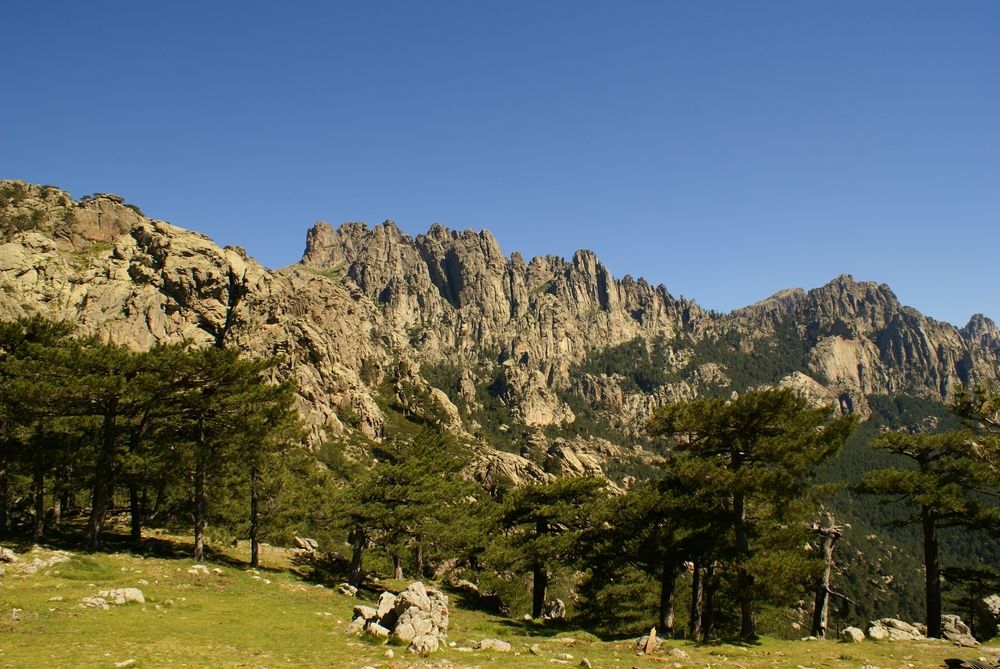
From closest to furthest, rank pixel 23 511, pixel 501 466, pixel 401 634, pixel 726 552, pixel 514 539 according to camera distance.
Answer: pixel 401 634
pixel 726 552
pixel 514 539
pixel 23 511
pixel 501 466

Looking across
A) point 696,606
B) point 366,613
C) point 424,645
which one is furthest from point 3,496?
point 696,606

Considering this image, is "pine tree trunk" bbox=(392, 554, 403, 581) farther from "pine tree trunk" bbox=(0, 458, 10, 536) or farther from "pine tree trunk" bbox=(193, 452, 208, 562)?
"pine tree trunk" bbox=(0, 458, 10, 536)

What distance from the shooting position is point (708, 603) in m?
28.5

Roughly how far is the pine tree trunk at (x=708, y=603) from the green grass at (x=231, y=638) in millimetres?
2835

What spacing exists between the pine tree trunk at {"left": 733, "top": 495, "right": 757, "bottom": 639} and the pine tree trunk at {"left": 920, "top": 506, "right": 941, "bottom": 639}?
976 centimetres

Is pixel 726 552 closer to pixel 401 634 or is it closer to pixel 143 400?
pixel 401 634

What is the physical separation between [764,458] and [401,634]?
15334mm

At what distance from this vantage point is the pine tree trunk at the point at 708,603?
950 inches

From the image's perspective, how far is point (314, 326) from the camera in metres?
128

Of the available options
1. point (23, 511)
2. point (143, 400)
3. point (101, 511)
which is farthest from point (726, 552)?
point (23, 511)

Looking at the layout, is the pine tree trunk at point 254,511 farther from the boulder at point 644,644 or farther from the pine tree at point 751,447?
the boulder at point 644,644

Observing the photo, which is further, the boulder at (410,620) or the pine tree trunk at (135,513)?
the pine tree trunk at (135,513)

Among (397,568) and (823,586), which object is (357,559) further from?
(823,586)

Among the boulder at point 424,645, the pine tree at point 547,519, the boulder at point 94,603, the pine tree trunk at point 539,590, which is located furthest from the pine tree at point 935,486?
the boulder at point 94,603
